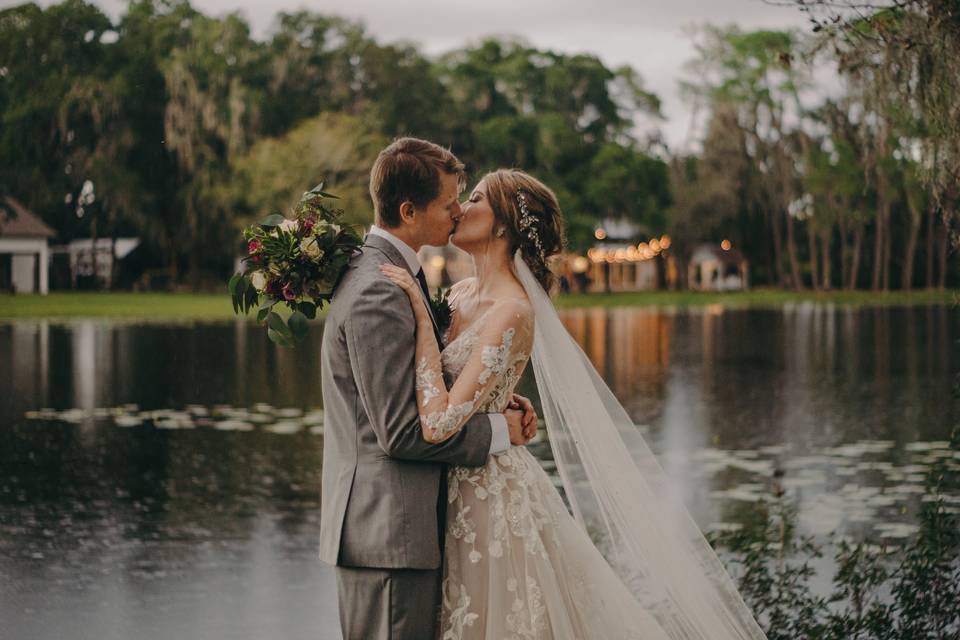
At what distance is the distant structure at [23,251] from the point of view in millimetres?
59438

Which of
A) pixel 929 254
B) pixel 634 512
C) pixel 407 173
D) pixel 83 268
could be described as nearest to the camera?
pixel 407 173

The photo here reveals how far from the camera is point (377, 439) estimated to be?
11.0 feet

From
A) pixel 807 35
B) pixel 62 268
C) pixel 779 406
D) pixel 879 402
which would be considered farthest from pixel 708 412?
pixel 62 268

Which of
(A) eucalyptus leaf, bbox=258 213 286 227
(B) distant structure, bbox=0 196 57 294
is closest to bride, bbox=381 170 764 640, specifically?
(A) eucalyptus leaf, bbox=258 213 286 227

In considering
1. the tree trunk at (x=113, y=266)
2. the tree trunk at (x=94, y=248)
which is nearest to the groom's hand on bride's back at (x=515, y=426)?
the tree trunk at (x=94, y=248)

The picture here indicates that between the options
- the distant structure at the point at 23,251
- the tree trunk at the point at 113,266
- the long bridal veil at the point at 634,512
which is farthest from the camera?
the tree trunk at the point at 113,266

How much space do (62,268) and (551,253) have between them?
66.4 metres

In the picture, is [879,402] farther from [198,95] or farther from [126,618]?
[198,95]

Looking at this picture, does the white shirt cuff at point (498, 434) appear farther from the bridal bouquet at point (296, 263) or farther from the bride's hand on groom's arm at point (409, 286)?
the bridal bouquet at point (296, 263)

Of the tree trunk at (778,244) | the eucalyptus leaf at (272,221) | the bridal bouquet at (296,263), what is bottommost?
the bridal bouquet at (296,263)

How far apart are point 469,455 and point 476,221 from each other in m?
0.75

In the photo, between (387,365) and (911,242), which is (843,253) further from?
(387,365)

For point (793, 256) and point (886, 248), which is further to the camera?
point (793, 256)

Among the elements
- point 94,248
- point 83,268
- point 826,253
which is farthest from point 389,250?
point 83,268
